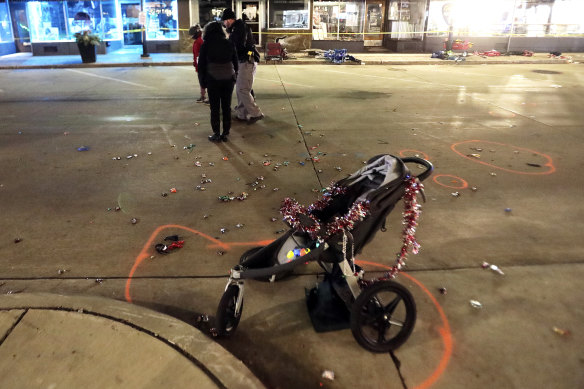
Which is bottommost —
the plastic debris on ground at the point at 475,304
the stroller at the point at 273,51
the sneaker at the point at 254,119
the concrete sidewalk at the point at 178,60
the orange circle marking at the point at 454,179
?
the plastic debris on ground at the point at 475,304

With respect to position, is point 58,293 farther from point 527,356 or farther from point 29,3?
point 29,3

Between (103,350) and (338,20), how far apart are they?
23825 millimetres

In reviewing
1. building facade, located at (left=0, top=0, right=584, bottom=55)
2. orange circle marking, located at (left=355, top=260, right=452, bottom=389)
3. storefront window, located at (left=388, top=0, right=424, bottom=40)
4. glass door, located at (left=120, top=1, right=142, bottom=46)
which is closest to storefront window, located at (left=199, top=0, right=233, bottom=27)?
building facade, located at (left=0, top=0, right=584, bottom=55)

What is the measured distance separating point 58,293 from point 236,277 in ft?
5.14

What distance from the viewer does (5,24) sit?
22.1 m

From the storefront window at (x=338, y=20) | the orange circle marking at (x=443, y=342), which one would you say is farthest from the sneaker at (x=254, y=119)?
the storefront window at (x=338, y=20)

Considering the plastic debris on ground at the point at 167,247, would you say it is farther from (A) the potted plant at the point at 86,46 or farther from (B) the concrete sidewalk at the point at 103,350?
(A) the potted plant at the point at 86,46

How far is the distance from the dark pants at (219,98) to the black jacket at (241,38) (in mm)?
1178

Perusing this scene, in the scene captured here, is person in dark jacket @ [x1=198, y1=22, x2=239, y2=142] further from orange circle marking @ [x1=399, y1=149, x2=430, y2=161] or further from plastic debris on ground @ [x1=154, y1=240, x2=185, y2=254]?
plastic debris on ground @ [x1=154, y1=240, x2=185, y2=254]

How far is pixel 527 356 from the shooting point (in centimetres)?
280

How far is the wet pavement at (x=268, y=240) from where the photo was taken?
2.70 meters

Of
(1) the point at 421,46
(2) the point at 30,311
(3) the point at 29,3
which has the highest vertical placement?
(3) the point at 29,3

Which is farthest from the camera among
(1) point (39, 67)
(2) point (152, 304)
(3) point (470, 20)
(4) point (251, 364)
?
(3) point (470, 20)

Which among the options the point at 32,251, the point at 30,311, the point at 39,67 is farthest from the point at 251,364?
the point at 39,67
